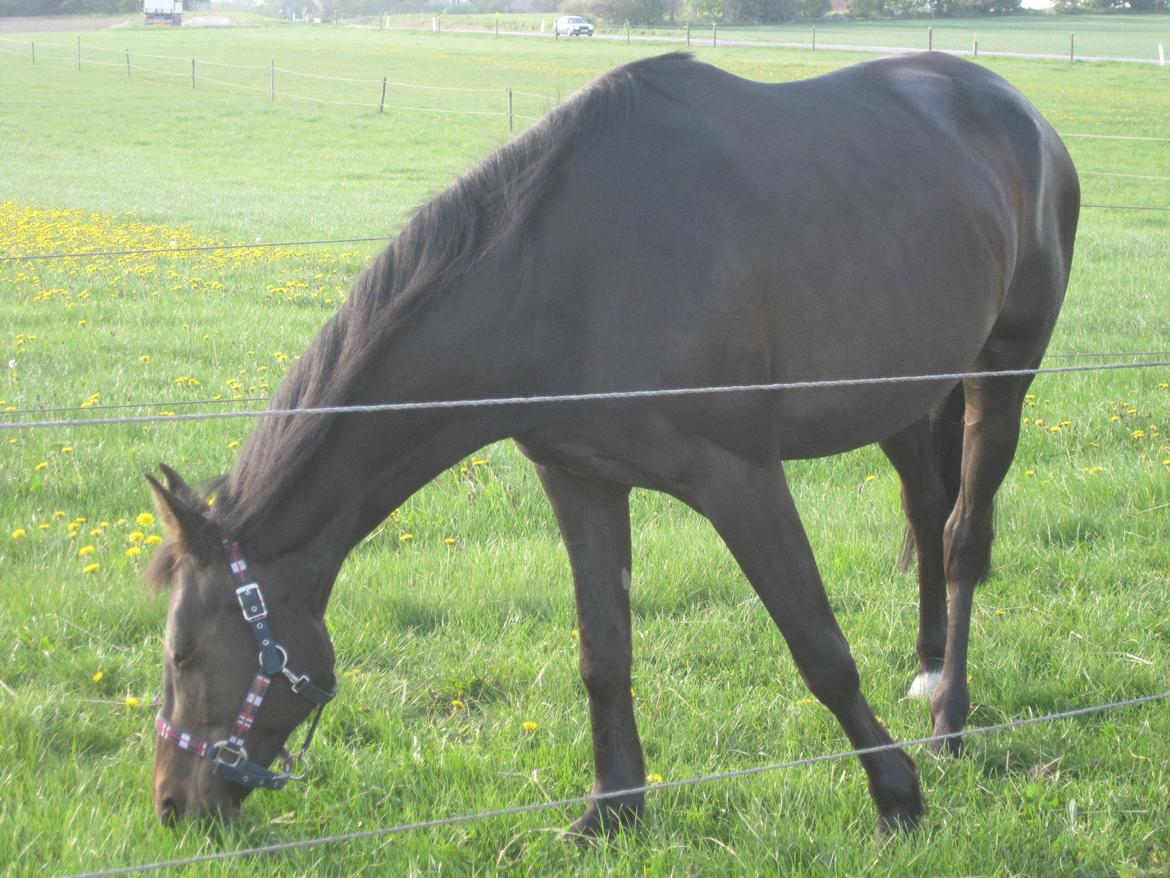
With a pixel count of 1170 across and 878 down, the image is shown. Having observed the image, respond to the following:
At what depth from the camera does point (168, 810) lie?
8.96 feet

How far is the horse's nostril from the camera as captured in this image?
273cm

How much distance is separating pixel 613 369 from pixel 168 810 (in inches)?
58.7

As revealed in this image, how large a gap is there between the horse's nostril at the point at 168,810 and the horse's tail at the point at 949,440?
9.51 feet

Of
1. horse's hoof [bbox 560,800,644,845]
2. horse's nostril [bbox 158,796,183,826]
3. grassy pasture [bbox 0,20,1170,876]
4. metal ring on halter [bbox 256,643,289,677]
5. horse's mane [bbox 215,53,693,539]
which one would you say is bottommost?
horse's hoof [bbox 560,800,644,845]

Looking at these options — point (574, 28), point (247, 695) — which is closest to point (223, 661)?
point (247, 695)

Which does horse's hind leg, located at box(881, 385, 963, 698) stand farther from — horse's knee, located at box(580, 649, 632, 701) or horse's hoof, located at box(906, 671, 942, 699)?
horse's knee, located at box(580, 649, 632, 701)

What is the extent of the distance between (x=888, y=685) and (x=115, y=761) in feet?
8.16

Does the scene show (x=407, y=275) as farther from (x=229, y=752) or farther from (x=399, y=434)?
(x=229, y=752)

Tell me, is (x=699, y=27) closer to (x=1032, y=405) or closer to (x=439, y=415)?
(x=1032, y=405)

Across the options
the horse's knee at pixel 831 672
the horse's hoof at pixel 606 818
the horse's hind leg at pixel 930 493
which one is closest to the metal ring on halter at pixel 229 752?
the horse's hoof at pixel 606 818

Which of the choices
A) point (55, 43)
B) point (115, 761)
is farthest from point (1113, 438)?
point (55, 43)

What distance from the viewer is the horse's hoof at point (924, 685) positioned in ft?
12.9

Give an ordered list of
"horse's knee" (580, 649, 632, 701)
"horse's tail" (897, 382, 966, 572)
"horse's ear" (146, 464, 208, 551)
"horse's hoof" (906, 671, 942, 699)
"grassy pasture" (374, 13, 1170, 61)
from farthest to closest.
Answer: "grassy pasture" (374, 13, 1170, 61)
"horse's tail" (897, 382, 966, 572)
"horse's hoof" (906, 671, 942, 699)
"horse's knee" (580, 649, 632, 701)
"horse's ear" (146, 464, 208, 551)

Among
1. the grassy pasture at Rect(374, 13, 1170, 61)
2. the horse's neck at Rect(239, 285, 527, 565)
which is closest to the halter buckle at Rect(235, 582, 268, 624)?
the horse's neck at Rect(239, 285, 527, 565)
